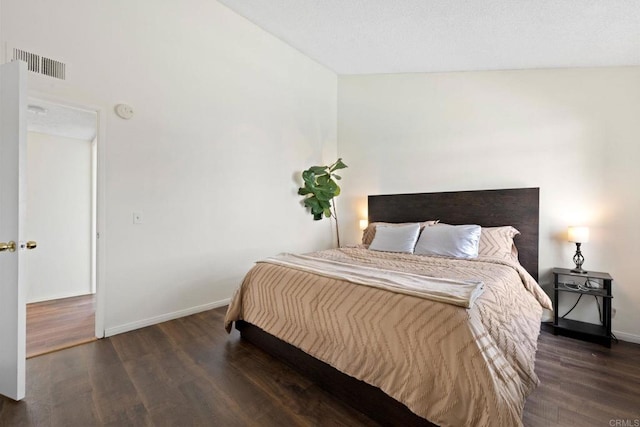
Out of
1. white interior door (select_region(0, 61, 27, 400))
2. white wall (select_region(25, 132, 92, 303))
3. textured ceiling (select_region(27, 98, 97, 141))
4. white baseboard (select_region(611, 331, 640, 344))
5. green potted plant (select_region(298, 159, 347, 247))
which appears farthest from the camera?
green potted plant (select_region(298, 159, 347, 247))

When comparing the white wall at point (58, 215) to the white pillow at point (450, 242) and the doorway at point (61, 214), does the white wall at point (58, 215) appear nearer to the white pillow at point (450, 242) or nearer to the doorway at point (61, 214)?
the doorway at point (61, 214)

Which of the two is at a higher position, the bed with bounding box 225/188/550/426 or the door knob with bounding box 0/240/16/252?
the door knob with bounding box 0/240/16/252

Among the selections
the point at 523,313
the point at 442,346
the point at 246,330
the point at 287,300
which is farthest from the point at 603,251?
the point at 246,330

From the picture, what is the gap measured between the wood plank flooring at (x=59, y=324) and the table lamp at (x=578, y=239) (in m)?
4.29

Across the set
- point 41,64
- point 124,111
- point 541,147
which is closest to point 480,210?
point 541,147

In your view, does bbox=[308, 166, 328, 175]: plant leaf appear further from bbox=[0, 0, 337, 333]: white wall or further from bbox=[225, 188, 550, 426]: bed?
bbox=[225, 188, 550, 426]: bed

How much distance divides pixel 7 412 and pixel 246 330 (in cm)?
136

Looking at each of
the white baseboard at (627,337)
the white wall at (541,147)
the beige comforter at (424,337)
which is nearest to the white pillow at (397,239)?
the white wall at (541,147)

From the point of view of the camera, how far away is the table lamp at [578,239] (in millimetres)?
2480

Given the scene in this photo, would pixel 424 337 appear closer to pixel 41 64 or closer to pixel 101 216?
pixel 101 216

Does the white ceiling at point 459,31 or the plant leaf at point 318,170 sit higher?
the white ceiling at point 459,31

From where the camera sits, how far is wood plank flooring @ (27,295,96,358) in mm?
2281

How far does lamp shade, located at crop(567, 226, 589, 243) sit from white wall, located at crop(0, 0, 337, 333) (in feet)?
9.92

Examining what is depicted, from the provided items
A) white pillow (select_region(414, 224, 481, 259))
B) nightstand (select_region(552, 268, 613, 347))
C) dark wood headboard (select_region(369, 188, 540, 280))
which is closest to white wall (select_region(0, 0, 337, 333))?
dark wood headboard (select_region(369, 188, 540, 280))
